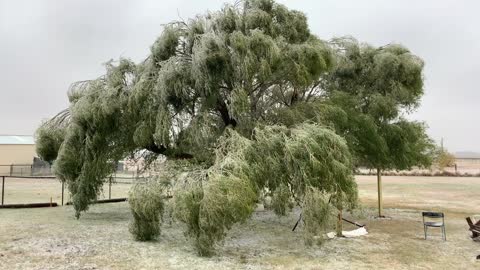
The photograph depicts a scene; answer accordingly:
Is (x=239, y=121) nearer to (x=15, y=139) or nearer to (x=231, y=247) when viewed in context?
(x=231, y=247)

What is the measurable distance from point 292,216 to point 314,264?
24.9 feet

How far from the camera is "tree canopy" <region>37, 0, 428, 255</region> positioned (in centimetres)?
978

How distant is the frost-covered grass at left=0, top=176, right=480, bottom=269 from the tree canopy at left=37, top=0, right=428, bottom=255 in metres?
0.73

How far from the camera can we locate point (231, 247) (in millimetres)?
10883

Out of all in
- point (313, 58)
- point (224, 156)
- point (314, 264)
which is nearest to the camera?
point (314, 264)

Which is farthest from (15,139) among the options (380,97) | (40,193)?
(380,97)

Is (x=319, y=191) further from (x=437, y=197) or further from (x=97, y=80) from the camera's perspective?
(x=437, y=197)

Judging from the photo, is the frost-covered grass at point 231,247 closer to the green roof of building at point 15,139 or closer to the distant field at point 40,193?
the distant field at point 40,193

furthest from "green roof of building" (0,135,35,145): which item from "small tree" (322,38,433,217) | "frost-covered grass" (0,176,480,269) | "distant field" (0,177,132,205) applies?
"small tree" (322,38,433,217)

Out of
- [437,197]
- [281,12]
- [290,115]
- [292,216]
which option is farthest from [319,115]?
[437,197]

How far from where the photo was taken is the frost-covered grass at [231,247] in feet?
30.3

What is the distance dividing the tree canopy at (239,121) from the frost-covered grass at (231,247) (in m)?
0.73

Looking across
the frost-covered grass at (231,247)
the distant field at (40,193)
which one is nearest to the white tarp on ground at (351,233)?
the frost-covered grass at (231,247)

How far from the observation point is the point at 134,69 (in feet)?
46.2
